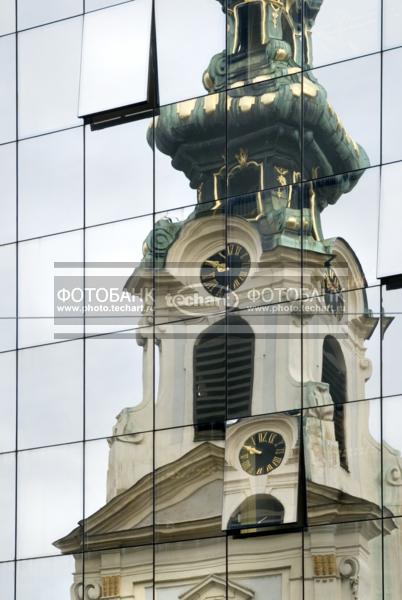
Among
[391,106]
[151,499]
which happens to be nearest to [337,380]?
[151,499]

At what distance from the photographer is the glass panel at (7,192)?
36000 mm

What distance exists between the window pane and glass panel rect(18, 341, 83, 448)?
20.4 feet

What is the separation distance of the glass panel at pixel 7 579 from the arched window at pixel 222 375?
3873mm

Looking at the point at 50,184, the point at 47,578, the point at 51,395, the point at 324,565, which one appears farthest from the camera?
the point at 50,184

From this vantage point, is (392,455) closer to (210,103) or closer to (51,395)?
(51,395)

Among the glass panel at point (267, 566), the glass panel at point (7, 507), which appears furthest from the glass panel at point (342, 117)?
the glass panel at point (7, 507)

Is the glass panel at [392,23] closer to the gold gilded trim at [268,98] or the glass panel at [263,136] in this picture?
the glass panel at [263,136]

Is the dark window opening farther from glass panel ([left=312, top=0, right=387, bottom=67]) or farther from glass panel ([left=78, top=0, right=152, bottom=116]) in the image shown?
glass panel ([left=78, top=0, right=152, bottom=116])

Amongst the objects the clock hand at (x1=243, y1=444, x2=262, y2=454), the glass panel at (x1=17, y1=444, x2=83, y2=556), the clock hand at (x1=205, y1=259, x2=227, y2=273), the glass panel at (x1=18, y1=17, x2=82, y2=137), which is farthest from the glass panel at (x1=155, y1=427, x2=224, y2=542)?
the glass panel at (x1=18, y1=17, x2=82, y2=137)

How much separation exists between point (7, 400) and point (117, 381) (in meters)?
2.05

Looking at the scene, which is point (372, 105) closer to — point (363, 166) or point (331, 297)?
A: point (363, 166)

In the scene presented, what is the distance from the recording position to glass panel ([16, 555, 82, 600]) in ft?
110

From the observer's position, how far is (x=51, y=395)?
114 feet

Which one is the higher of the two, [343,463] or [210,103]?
[210,103]
